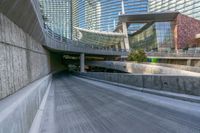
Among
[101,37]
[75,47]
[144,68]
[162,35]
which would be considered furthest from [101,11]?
Answer: [144,68]

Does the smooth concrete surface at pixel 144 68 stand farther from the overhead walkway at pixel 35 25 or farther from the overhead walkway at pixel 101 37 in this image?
the overhead walkway at pixel 101 37

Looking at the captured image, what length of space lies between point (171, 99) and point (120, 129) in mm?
4171

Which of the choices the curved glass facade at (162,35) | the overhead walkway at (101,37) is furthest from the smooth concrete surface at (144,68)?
the overhead walkway at (101,37)

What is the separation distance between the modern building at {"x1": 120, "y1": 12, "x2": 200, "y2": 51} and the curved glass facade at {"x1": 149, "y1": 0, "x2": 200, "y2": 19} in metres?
13.4

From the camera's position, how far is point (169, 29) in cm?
6212

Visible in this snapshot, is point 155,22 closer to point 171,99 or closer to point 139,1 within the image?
point 139,1

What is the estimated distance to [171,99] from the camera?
760 cm

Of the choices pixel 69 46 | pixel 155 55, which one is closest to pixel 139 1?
pixel 155 55

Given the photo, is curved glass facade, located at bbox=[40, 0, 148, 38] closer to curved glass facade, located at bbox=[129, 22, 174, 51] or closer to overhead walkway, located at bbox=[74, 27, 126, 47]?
overhead walkway, located at bbox=[74, 27, 126, 47]

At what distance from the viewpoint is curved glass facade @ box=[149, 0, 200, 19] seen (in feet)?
236

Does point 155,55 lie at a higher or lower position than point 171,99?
higher

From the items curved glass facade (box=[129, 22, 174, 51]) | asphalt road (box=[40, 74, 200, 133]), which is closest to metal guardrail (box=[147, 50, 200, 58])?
curved glass facade (box=[129, 22, 174, 51])

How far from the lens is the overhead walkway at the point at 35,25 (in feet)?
18.4

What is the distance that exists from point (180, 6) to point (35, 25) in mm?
88139
